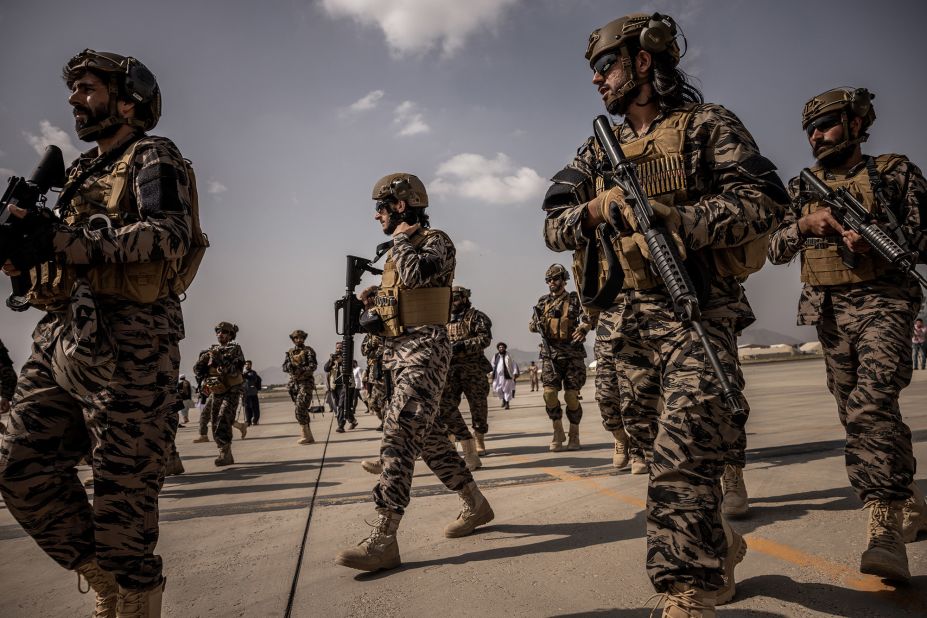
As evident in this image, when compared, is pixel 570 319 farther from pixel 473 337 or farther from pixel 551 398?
pixel 473 337

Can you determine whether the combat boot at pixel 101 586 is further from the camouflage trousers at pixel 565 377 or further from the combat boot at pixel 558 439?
the camouflage trousers at pixel 565 377

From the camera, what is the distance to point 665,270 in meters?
1.85

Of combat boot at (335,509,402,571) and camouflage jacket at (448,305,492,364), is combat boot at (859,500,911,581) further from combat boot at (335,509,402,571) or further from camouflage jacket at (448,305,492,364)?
camouflage jacket at (448,305,492,364)

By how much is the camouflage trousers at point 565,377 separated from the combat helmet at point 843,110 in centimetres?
433

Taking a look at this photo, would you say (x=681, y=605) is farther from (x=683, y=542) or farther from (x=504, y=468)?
(x=504, y=468)

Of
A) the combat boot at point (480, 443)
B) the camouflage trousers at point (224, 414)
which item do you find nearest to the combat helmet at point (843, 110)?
the combat boot at point (480, 443)

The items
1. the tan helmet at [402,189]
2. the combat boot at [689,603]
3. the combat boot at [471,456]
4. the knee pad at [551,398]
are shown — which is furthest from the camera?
the knee pad at [551,398]

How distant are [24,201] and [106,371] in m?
0.68

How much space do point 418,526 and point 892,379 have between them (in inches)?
112

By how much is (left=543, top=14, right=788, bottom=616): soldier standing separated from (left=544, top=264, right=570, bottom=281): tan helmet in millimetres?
5227

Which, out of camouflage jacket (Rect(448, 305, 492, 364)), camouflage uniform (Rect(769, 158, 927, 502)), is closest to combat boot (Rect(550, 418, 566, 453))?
camouflage jacket (Rect(448, 305, 492, 364))

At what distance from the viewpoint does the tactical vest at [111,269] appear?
206 cm

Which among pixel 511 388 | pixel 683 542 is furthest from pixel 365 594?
pixel 511 388

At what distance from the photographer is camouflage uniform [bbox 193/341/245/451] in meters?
8.00
